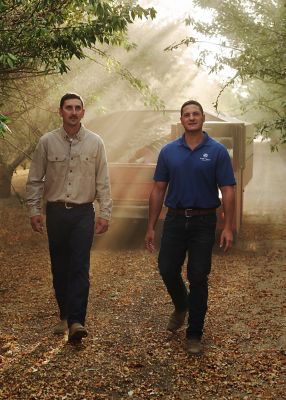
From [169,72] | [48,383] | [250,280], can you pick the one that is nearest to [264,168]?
[169,72]

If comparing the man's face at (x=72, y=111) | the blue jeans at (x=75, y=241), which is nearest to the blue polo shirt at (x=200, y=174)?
the blue jeans at (x=75, y=241)

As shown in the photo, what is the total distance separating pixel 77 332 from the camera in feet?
15.3

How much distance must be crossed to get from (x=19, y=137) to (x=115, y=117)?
285cm

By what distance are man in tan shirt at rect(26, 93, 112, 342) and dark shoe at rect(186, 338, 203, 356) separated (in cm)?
90

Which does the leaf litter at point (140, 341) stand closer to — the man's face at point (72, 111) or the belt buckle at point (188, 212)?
the belt buckle at point (188, 212)

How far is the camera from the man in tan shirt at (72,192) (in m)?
4.77

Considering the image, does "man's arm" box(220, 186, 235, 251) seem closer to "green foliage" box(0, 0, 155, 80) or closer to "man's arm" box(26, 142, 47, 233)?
"man's arm" box(26, 142, 47, 233)

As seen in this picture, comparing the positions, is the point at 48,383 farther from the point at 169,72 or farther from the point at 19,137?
the point at 169,72

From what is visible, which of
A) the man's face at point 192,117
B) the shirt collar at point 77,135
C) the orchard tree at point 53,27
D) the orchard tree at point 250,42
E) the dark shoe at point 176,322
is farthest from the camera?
the orchard tree at point 250,42

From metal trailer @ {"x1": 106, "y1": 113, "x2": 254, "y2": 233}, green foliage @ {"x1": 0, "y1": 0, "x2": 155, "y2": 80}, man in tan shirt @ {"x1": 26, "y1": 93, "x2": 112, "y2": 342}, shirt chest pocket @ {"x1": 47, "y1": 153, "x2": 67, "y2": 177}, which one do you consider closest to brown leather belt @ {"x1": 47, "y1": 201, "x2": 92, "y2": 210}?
man in tan shirt @ {"x1": 26, "y1": 93, "x2": 112, "y2": 342}

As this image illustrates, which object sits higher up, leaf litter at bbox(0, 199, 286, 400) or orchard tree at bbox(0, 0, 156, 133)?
orchard tree at bbox(0, 0, 156, 133)

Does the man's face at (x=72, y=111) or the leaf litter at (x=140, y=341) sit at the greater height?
the man's face at (x=72, y=111)

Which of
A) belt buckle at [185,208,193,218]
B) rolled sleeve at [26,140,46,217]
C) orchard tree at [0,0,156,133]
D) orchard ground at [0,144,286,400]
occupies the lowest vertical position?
orchard ground at [0,144,286,400]

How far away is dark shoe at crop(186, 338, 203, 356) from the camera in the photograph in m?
4.57
